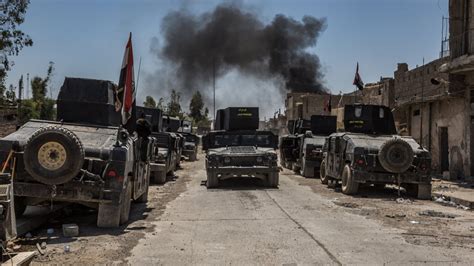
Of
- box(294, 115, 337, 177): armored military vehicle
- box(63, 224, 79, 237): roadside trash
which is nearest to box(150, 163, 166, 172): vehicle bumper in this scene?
box(294, 115, 337, 177): armored military vehicle

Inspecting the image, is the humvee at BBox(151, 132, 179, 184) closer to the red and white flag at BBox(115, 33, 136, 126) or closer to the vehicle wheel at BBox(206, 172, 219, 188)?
the vehicle wheel at BBox(206, 172, 219, 188)

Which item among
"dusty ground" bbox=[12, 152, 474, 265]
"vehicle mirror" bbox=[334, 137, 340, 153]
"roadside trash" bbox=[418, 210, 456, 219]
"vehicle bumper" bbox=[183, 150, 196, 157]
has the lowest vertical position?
"dusty ground" bbox=[12, 152, 474, 265]

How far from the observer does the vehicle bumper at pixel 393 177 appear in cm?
1427

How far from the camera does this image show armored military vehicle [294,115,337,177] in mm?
21812

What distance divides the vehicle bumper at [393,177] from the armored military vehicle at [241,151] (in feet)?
9.14

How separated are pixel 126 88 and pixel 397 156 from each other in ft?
25.1

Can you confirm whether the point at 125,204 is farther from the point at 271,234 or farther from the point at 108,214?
the point at 271,234

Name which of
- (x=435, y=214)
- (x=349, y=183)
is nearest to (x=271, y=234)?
(x=435, y=214)

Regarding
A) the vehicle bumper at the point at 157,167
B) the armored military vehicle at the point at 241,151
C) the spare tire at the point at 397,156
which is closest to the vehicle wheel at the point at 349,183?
the spare tire at the point at 397,156

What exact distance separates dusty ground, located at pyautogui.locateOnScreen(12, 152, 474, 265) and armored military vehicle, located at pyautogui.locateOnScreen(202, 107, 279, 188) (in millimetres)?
2179

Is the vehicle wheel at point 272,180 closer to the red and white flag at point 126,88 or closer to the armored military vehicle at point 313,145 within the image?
the armored military vehicle at point 313,145

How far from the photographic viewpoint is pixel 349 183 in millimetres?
14664

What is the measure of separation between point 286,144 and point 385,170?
12.7 meters

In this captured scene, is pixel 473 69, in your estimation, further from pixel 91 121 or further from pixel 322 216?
pixel 91 121
